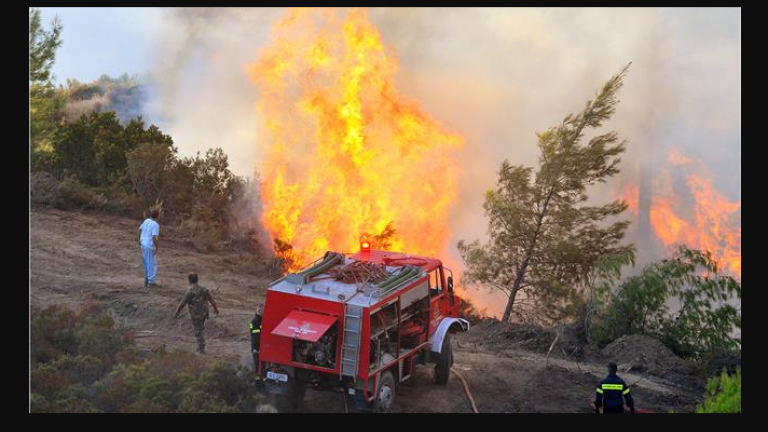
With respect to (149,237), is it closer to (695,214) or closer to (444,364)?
(444,364)

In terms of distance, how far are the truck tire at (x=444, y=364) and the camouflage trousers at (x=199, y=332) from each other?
4244 mm

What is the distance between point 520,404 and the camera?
14477 mm

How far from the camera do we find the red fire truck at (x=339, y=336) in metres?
12.2

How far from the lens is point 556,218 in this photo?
20141 mm

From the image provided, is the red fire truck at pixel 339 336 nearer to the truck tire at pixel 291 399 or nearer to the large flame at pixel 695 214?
the truck tire at pixel 291 399

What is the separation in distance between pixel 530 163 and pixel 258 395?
47.5 ft

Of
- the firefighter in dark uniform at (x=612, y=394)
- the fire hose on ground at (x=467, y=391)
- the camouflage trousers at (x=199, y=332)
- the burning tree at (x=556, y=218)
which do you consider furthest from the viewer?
the burning tree at (x=556, y=218)

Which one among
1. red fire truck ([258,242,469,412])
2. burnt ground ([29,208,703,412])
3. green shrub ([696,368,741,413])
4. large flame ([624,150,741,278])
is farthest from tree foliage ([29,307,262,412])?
large flame ([624,150,741,278])

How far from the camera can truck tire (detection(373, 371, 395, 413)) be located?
41.7ft

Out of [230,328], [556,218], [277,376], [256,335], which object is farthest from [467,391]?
[556,218]

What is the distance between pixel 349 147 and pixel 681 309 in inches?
348

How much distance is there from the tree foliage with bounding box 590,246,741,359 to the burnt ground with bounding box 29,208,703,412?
3.89 ft

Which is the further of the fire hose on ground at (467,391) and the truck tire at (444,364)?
the truck tire at (444,364)

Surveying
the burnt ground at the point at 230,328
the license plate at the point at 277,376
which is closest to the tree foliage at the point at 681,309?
the burnt ground at the point at 230,328
